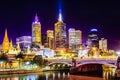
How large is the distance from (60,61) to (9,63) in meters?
10.1

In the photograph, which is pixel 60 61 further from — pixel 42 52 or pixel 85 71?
pixel 42 52

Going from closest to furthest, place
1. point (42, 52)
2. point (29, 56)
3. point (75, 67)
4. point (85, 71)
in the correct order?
point (75, 67), point (85, 71), point (29, 56), point (42, 52)

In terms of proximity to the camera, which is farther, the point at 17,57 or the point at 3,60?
the point at 17,57

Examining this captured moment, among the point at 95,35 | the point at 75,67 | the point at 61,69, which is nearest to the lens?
the point at 75,67

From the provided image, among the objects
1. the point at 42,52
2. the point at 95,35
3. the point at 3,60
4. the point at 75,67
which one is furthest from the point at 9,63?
the point at 95,35

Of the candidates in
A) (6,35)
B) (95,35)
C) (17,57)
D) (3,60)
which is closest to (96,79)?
(3,60)

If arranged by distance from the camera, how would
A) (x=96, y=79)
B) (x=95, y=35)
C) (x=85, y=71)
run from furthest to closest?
1. (x=95, y=35)
2. (x=85, y=71)
3. (x=96, y=79)

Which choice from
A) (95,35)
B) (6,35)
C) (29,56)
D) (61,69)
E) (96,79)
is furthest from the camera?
(95,35)

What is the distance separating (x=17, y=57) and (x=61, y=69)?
10621 millimetres

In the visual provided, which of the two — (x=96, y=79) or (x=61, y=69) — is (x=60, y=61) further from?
(x=96, y=79)

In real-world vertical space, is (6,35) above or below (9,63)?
above

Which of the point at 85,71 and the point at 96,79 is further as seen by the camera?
the point at 85,71

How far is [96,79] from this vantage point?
2126 inches

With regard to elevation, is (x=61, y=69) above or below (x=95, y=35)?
below
